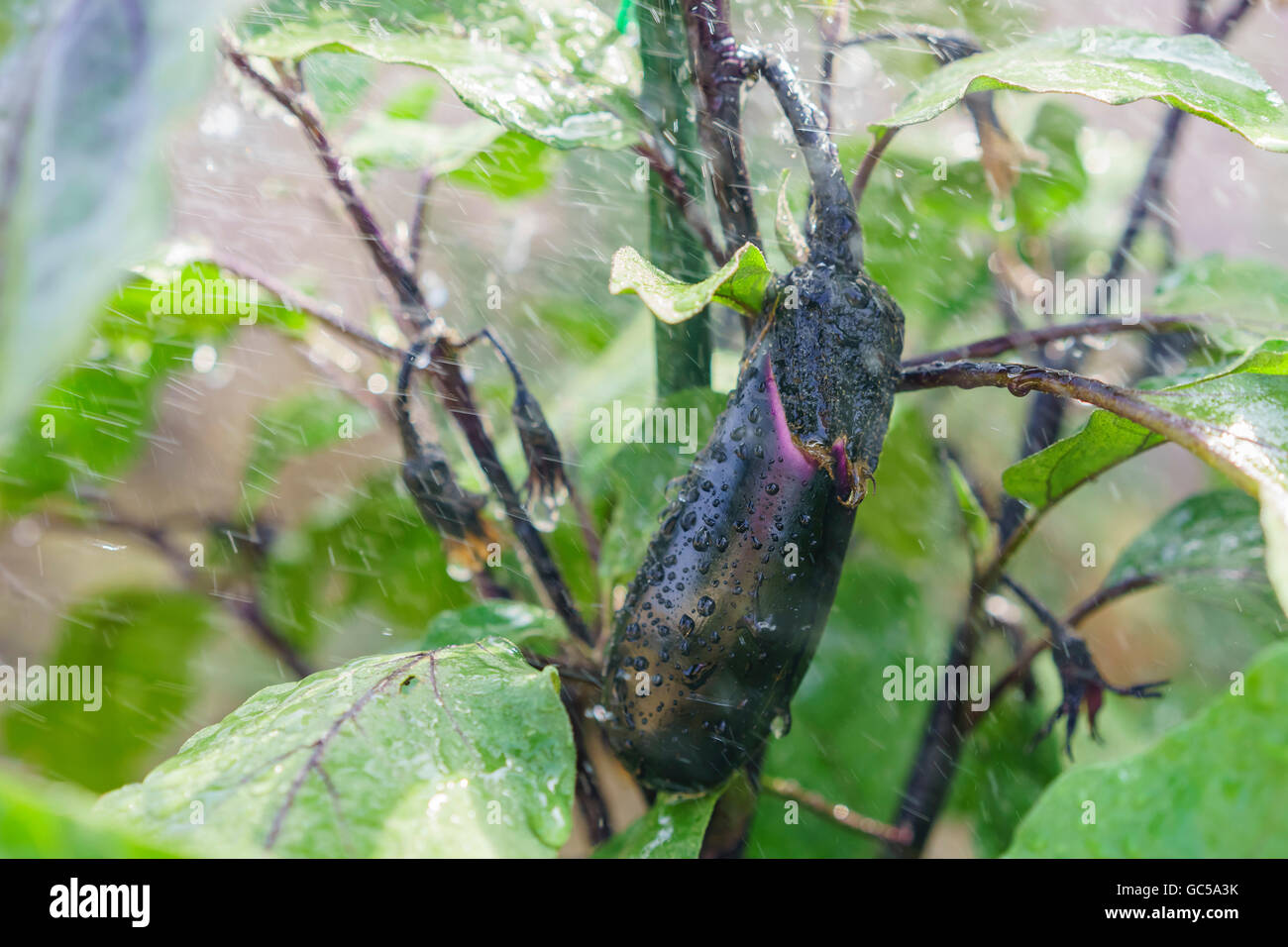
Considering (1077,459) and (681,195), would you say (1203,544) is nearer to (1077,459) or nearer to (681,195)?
(1077,459)

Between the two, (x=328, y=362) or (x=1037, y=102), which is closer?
(x=328, y=362)

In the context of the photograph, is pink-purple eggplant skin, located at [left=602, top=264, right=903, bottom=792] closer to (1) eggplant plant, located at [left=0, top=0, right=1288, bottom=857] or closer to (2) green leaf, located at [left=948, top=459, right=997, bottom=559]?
(1) eggplant plant, located at [left=0, top=0, right=1288, bottom=857]

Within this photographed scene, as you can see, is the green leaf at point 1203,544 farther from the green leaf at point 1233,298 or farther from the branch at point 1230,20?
the branch at point 1230,20
